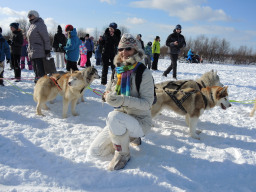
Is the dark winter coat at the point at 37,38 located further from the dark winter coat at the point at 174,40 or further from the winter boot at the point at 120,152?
the dark winter coat at the point at 174,40

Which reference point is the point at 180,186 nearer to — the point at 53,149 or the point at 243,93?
the point at 53,149

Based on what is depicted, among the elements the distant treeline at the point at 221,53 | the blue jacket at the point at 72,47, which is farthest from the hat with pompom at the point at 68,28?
the distant treeline at the point at 221,53

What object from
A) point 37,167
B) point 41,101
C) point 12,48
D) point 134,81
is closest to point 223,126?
point 134,81

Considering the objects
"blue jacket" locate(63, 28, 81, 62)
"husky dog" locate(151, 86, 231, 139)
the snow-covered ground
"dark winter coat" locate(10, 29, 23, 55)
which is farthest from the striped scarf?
"dark winter coat" locate(10, 29, 23, 55)

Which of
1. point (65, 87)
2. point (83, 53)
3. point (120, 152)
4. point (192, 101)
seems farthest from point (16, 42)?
point (192, 101)

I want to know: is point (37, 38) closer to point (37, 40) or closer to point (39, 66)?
point (37, 40)

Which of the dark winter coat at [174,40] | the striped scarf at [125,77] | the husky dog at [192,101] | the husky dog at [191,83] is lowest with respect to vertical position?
the husky dog at [192,101]

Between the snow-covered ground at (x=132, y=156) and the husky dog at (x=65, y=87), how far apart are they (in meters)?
0.35

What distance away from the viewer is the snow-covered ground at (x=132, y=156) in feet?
6.93

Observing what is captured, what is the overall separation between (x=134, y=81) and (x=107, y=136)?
0.87 m

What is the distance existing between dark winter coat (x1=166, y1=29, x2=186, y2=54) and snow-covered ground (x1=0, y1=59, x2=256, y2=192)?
4497mm

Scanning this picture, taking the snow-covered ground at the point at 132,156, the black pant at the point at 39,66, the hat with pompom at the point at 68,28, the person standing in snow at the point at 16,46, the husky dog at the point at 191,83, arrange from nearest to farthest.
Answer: the snow-covered ground at the point at 132,156, the husky dog at the point at 191,83, the black pant at the point at 39,66, the hat with pompom at the point at 68,28, the person standing in snow at the point at 16,46

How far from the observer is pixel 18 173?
7.07 ft

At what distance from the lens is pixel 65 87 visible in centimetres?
402
